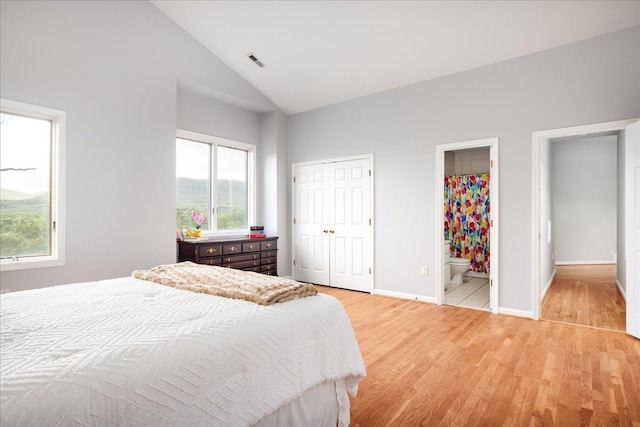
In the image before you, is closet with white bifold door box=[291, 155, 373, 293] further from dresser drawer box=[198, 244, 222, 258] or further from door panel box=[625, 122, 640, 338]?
door panel box=[625, 122, 640, 338]

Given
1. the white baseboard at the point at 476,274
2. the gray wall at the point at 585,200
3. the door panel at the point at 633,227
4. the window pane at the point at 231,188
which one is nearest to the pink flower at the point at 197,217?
the window pane at the point at 231,188

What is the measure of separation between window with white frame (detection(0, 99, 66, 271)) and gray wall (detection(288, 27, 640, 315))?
338 cm

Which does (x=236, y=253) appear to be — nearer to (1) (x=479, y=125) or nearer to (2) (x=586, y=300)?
(1) (x=479, y=125)

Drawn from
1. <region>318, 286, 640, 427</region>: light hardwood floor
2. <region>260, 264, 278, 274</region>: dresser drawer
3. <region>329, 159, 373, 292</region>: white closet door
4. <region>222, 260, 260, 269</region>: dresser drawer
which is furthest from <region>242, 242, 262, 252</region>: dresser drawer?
<region>318, 286, 640, 427</region>: light hardwood floor

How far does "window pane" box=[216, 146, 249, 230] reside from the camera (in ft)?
18.1

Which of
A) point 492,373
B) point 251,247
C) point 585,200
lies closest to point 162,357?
→ point 492,373

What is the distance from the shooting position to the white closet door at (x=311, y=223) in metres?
5.62

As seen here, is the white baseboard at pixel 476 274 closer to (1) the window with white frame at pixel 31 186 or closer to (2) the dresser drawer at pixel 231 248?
(2) the dresser drawer at pixel 231 248

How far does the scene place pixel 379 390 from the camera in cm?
228

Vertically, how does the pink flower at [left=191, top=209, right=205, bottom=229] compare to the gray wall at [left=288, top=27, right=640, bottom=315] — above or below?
below

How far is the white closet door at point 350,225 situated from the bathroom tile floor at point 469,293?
1128 millimetres

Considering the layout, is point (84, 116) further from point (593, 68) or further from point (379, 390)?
point (593, 68)

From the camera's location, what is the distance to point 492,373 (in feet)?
8.25

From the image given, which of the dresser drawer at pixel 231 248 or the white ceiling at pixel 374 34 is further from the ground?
the white ceiling at pixel 374 34
